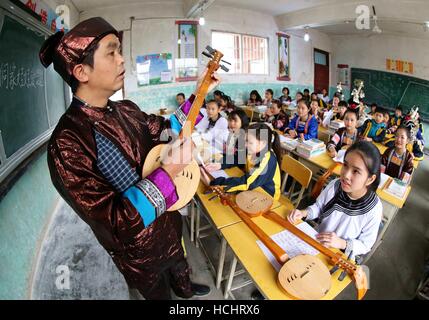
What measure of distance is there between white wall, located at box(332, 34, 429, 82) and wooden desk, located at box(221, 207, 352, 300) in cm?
678

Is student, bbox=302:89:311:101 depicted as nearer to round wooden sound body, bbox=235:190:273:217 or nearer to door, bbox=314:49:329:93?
door, bbox=314:49:329:93

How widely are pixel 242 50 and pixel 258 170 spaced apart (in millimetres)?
4619

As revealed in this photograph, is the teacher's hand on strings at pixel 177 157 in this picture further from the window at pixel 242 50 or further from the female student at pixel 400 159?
the window at pixel 242 50

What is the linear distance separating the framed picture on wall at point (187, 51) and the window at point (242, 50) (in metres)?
0.54

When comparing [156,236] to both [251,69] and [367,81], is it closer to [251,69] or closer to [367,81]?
[251,69]

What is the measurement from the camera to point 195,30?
5074 millimetres

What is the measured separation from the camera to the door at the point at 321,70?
6.27m

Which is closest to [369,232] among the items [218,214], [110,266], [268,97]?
[218,214]

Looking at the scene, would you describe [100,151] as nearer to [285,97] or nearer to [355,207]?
[355,207]

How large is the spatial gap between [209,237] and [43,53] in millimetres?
2299

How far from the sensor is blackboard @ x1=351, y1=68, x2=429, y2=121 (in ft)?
18.6

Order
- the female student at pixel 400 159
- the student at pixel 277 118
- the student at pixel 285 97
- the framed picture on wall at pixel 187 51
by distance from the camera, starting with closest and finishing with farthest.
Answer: the female student at pixel 400 159, the student at pixel 277 118, the framed picture on wall at pixel 187 51, the student at pixel 285 97

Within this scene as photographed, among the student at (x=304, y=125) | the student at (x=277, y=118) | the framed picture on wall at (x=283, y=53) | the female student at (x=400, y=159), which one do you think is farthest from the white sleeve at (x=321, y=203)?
the framed picture on wall at (x=283, y=53)
